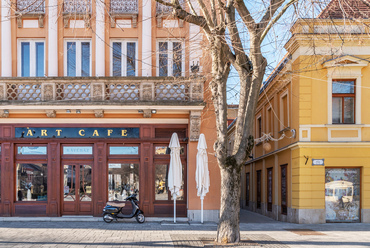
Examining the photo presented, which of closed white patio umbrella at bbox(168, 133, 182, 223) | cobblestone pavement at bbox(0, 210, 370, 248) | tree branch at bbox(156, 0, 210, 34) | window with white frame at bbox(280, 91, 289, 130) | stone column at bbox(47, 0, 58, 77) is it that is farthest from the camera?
window with white frame at bbox(280, 91, 289, 130)

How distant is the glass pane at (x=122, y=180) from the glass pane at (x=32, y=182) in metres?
2.48

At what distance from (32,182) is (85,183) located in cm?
200

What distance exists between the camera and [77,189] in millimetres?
16781

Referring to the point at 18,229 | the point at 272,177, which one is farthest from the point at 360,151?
the point at 18,229

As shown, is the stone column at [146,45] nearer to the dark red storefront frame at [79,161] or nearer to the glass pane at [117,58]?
the glass pane at [117,58]

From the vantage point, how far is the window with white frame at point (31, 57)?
1681cm

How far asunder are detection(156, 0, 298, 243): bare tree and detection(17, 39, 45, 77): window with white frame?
25.8 feet

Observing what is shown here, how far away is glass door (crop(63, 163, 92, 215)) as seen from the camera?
16.7 meters

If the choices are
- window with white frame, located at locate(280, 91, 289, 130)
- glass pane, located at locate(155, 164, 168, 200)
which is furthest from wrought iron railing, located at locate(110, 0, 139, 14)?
window with white frame, located at locate(280, 91, 289, 130)

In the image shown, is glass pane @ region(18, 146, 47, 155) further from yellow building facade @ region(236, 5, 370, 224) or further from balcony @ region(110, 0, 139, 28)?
yellow building facade @ region(236, 5, 370, 224)

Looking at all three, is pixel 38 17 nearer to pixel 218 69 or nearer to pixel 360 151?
pixel 218 69

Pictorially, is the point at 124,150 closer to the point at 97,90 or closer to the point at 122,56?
the point at 97,90

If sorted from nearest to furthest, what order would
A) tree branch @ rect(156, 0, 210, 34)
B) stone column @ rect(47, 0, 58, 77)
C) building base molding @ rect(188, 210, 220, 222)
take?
1. tree branch @ rect(156, 0, 210, 34)
2. building base molding @ rect(188, 210, 220, 222)
3. stone column @ rect(47, 0, 58, 77)

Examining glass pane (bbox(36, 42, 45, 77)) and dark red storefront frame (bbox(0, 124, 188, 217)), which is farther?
glass pane (bbox(36, 42, 45, 77))
